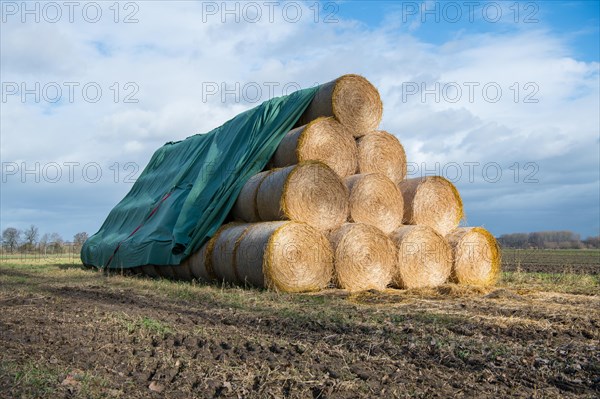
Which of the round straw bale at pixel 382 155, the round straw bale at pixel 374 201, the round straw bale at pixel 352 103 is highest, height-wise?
the round straw bale at pixel 352 103

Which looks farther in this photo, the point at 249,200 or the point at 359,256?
the point at 249,200

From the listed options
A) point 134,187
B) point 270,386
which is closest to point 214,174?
point 134,187

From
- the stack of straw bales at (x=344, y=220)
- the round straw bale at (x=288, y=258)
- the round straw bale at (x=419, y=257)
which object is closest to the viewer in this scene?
the round straw bale at (x=288, y=258)

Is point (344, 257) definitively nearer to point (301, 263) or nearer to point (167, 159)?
point (301, 263)

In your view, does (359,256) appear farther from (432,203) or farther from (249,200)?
(249,200)

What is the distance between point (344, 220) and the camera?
10.0m

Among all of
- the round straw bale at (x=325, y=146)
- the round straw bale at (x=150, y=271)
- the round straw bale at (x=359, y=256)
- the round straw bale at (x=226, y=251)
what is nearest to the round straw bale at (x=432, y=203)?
the round straw bale at (x=325, y=146)

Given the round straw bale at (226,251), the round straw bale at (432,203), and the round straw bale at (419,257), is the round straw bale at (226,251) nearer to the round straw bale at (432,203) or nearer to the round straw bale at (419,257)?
the round straw bale at (419,257)

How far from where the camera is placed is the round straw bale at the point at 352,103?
35.6 feet

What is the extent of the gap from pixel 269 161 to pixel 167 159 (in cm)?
573

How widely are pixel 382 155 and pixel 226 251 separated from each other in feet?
10.1

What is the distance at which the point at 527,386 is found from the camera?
424 cm

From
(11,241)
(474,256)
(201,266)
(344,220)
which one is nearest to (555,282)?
(474,256)

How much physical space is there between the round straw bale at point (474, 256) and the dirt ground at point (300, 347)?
2122 mm
